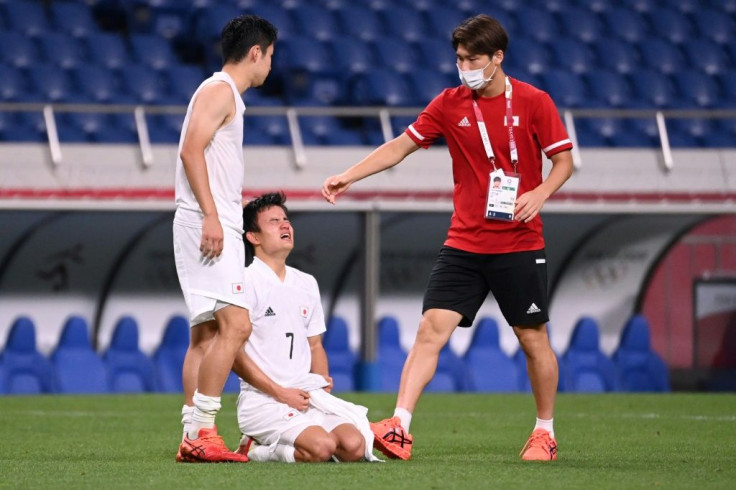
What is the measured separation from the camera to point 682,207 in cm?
1354

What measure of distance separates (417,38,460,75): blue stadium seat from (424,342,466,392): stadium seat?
368 centimetres

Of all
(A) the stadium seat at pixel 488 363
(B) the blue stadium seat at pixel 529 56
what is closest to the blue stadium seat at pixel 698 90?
(B) the blue stadium seat at pixel 529 56

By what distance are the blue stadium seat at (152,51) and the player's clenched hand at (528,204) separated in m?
9.59

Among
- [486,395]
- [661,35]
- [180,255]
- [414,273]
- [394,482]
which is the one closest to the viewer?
[394,482]

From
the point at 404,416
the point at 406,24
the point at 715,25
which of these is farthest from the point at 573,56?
the point at 404,416

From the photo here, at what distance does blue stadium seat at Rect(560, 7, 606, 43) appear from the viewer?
57.9ft

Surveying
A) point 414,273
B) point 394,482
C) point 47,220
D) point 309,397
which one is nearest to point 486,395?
point 414,273

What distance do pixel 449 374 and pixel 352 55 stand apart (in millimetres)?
3984

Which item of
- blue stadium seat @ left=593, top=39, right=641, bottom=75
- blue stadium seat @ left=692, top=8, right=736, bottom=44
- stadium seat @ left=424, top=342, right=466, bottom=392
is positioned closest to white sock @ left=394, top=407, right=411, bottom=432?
stadium seat @ left=424, top=342, right=466, bottom=392

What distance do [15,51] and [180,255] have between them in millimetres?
9277

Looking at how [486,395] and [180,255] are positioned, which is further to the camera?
[486,395]

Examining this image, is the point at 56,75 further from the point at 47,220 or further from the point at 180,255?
the point at 180,255

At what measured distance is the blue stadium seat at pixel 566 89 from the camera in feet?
53.1

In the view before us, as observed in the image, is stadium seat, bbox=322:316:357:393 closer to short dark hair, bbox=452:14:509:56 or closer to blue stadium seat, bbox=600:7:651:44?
blue stadium seat, bbox=600:7:651:44
